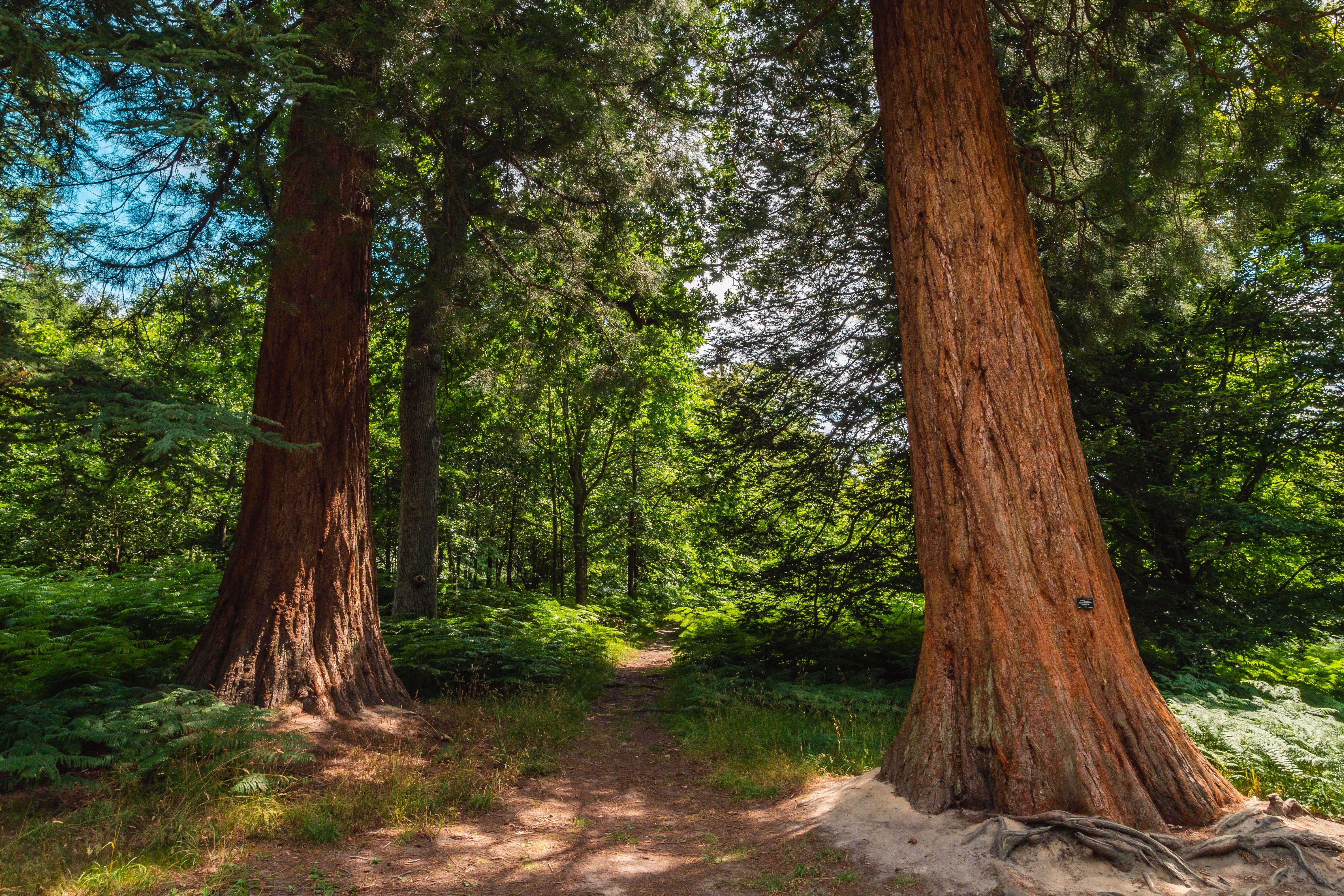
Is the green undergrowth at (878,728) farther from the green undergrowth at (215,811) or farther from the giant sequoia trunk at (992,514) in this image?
the green undergrowth at (215,811)

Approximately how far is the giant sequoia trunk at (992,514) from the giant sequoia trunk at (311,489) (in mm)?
4553

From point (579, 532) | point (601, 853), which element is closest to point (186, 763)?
point (601, 853)

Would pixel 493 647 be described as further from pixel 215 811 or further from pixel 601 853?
pixel 601 853

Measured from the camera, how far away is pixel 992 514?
409 cm

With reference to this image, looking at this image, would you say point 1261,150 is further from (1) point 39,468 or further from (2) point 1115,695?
(1) point 39,468

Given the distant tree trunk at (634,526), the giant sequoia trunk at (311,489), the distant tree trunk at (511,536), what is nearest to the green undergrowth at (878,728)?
the giant sequoia trunk at (311,489)

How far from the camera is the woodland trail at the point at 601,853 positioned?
3.50 metres

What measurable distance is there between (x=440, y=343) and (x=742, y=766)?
17.6 ft

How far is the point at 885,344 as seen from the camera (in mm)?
7641

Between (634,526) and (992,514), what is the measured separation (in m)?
12.9

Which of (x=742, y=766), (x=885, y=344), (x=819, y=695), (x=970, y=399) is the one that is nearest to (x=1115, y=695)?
(x=970, y=399)

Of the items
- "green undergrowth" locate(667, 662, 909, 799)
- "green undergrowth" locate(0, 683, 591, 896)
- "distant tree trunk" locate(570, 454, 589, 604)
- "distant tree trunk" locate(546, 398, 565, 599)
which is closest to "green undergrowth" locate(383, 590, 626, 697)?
"green undergrowth" locate(667, 662, 909, 799)

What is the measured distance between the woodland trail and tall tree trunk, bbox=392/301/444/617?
547cm

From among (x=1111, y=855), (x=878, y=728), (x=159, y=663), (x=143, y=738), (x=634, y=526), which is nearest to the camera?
(x=1111, y=855)
